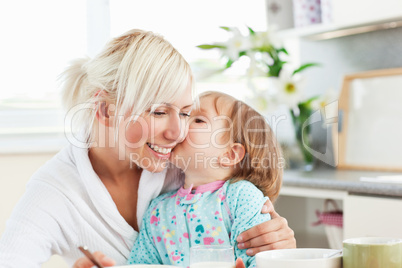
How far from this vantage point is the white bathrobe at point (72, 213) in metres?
1.36

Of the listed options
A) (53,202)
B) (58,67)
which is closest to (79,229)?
(53,202)

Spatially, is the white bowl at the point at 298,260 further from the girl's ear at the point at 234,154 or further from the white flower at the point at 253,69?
the white flower at the point at 253,69

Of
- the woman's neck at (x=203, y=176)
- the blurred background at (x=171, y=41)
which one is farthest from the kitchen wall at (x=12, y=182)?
the woman's neck at (x=203, y=176)

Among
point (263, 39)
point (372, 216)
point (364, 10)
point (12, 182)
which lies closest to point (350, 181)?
point (372, 216)

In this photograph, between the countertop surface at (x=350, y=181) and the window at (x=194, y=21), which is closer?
the countertop surface at (x=350, y=181)

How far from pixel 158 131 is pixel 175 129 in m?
0.05

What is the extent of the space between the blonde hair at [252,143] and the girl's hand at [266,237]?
0.23 m

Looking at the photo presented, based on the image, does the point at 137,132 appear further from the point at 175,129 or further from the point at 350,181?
the point at 350,181

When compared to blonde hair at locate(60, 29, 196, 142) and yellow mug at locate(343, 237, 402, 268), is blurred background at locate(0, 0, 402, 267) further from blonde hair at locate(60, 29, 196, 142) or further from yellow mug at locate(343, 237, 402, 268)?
yellow mug at locate(343, 237, 402, 268)

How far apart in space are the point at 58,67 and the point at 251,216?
84.4 inches

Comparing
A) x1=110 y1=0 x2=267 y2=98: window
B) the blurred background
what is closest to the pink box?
the blurred background

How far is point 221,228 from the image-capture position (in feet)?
4.35

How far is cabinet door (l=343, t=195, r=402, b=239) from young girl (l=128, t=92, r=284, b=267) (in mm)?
689

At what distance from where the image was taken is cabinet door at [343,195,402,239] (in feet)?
6.59
